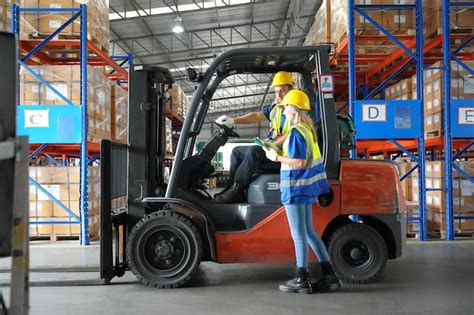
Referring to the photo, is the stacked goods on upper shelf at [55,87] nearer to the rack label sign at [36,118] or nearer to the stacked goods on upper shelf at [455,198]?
the rack label sign at [36,118]

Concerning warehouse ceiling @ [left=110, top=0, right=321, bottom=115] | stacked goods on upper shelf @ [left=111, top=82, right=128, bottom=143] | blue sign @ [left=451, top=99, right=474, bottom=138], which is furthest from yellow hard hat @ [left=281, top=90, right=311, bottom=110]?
warehouse ceiling @ [left=110, top=0, right=321, bottom=115]

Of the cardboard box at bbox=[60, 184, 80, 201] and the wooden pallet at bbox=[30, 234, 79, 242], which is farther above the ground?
the cardboard box at bbox=[60, 184, 80, 201]

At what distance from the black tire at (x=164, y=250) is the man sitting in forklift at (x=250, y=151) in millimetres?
488

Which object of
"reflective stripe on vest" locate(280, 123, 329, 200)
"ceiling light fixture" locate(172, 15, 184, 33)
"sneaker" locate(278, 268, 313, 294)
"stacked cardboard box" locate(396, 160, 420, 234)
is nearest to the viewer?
"reflective stripe on vest" locate(280, 123, 329, 200)

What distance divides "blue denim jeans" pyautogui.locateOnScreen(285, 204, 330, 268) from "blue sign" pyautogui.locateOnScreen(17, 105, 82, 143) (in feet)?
14.1

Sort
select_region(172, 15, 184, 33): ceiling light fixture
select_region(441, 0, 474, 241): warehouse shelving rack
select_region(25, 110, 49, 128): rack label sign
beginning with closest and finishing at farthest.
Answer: select_region(25, 110, 49, 128): rack label sign
select_region(441, 0, 474, 241): warehouse shelving rack
select_region(172, 15, 184, 33): ceiling light fixture

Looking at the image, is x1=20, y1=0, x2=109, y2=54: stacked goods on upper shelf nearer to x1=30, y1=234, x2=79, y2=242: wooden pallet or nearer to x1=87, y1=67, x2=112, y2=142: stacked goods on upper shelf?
x1=87, y1=67, x2=112, y2=142: stacked goods on upper shelf

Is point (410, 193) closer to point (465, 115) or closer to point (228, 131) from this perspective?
point (465, 115)

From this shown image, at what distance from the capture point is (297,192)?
12.5 feet

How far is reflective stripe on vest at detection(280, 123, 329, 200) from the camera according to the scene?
3.82 meters

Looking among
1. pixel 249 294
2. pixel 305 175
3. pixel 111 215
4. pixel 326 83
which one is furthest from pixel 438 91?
pixel 111 215

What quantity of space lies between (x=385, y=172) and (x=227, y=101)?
31.2 meters

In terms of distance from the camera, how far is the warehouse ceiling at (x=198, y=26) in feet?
48.2

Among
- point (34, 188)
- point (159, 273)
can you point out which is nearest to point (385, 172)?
point (159, 273)
